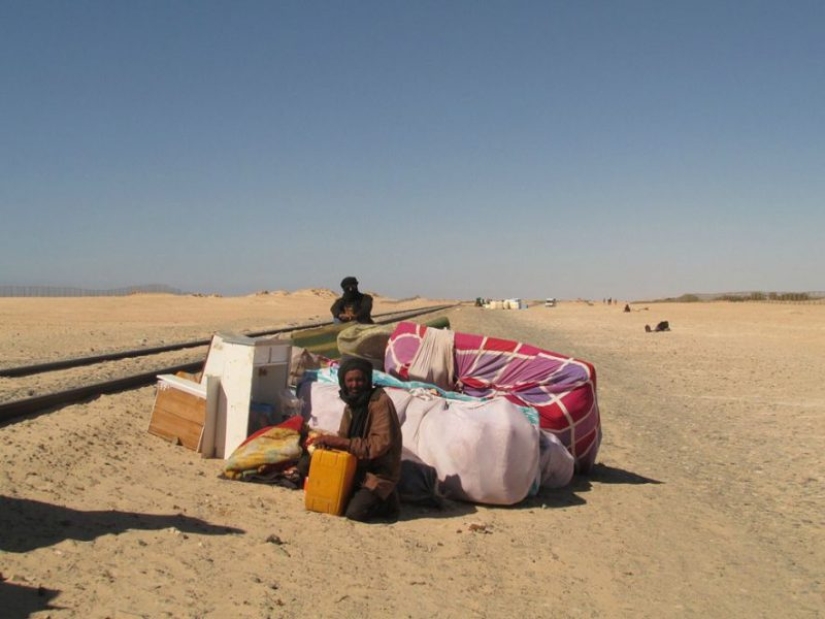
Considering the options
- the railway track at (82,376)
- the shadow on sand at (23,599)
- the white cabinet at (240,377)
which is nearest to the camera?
the shadow on sand at (23,599)

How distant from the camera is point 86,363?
16844 millimetres

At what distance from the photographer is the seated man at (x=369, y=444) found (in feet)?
20.9

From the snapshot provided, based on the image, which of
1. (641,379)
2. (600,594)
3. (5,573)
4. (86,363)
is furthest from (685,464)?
(86,363)

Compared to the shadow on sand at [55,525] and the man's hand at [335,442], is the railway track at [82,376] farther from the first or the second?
the man's hand at [335,442]

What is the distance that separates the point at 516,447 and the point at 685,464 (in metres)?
3.37

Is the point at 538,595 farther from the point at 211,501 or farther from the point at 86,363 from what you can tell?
the point at 86,363

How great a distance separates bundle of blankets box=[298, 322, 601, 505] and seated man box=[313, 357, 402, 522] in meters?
0.73

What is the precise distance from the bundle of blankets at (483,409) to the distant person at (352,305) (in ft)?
7.64

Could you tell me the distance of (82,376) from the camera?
14.3m

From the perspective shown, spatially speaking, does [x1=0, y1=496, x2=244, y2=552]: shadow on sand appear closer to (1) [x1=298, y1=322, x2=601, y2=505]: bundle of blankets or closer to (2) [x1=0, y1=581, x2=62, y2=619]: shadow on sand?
(2) [x1=0, y1=581, x2=62, y2=619]: shadow on sand

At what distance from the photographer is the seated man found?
6.36 meters

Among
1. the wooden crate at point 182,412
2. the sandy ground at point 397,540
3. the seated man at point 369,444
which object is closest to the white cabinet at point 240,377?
the wooden crate at point 182,412

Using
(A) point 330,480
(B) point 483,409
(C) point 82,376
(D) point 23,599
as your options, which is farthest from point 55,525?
(C) point 82,376

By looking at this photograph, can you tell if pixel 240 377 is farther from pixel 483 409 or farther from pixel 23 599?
pixel 23 599
